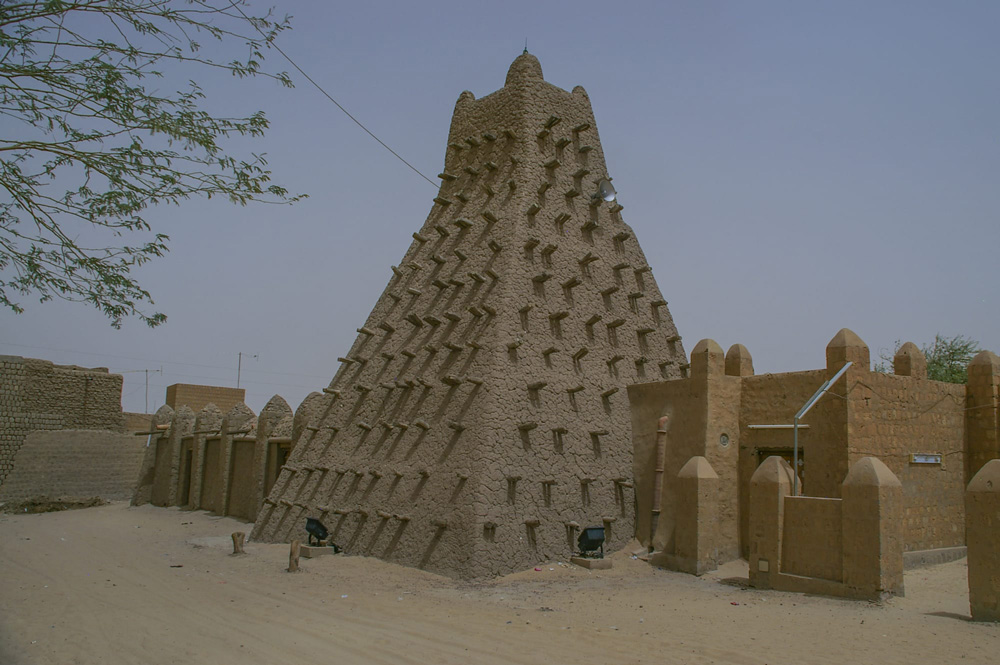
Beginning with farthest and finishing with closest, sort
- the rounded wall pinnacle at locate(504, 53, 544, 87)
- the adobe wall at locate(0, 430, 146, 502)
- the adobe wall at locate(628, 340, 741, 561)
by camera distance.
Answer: the adobe wall at locate(0, 430, 146, 502), the rounded wall pinnacle at locate(504, 53, 544, 87), the adobe wall at locate(628, 340, 741, 561)

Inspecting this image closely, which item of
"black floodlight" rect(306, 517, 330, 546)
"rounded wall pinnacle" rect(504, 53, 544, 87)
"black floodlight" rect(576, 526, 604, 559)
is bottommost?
"black floodlight" rect(306, 517, 330, 546)

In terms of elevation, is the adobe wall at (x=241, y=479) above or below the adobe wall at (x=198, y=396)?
below

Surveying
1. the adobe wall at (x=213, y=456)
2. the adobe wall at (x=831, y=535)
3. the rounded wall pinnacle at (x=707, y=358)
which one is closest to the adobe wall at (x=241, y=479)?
the adobe wall at (x=213, y=456)

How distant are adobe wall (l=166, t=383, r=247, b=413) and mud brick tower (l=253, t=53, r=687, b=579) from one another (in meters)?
15.8

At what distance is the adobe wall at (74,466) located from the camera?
2339 centimetres

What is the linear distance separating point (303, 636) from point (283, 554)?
572cm

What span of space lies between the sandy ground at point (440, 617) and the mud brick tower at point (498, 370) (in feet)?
2.72

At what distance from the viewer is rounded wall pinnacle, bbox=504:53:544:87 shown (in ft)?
50.7

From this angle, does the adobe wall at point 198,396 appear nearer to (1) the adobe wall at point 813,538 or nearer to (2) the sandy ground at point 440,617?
(2) the sandy ground at point 440,617

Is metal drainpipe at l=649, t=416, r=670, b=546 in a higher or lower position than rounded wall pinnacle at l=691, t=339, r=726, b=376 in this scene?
lower

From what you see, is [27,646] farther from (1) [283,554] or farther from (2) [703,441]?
(2) [703,441]

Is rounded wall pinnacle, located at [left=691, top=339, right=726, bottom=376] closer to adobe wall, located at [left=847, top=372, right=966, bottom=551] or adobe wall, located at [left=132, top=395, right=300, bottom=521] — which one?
adobe wall, located at [left=847, top=372, right=966, bottom=551]

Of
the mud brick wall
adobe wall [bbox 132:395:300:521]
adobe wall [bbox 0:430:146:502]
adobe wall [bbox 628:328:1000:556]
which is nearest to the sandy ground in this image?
adobe wall [bbox 628:328:1000:556]

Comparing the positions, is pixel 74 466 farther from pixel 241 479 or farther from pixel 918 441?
pixel 918 441
